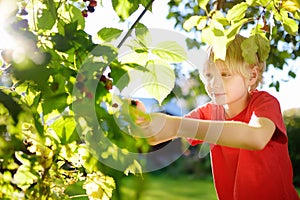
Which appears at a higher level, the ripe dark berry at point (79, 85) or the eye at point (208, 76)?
the ripe dark berry at point (79, 85)

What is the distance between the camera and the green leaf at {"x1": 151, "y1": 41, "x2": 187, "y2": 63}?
90 centimetres

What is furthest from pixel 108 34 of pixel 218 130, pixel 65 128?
pixel 218 130

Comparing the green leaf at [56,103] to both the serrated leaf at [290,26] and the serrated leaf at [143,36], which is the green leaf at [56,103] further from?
the serrated leaf at [290,26]

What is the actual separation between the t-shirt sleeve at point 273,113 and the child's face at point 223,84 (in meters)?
0.10

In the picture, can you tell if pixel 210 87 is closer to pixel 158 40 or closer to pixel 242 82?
pixel 242 82

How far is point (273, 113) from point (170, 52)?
61 cm

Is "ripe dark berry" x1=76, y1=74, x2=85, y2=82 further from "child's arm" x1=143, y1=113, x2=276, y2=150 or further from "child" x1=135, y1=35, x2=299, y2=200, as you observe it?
"child" x1=135, y1=35, x2=299, y2=200

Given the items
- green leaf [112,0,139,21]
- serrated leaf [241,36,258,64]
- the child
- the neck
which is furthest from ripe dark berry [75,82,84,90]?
the neck

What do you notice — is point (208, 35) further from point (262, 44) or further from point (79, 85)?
point (79, 85)

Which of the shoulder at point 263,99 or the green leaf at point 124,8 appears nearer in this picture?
the green leaf at point 124,8

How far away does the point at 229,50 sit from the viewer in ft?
5.22

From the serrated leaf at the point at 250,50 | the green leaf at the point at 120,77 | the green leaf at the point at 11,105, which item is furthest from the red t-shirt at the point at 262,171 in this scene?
the green leaf at the point at 11,105

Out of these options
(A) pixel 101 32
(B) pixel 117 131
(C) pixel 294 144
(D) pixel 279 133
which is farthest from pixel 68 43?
(C) pixel 294 144

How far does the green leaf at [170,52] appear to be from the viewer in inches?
35.6
